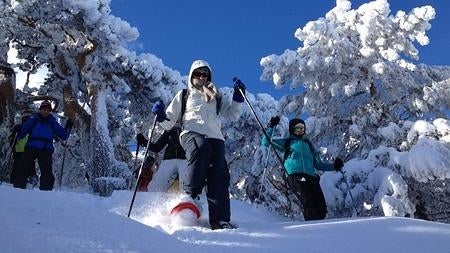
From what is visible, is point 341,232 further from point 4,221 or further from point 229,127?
point 229,127

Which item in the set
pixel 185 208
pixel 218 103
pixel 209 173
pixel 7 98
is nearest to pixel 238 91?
pixel 218 103

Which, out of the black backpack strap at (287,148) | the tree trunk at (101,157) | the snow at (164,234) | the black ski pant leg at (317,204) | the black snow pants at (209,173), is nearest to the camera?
the snow at (164,234)

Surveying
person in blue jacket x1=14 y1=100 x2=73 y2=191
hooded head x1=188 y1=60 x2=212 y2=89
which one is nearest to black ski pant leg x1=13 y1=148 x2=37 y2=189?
person in blue jacket x1=14 y1=100 x2=73 y2=191

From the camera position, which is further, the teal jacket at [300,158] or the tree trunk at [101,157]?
the tree trunk at [101,157]

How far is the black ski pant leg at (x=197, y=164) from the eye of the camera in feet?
15.7

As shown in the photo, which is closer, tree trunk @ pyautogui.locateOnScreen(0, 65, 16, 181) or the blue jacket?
the blue jacket

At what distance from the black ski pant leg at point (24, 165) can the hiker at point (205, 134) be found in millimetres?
3494

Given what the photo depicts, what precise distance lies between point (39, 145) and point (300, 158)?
428cm

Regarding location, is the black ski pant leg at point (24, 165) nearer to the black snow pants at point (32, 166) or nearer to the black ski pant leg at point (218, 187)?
the black snow pants at point (32, 166)

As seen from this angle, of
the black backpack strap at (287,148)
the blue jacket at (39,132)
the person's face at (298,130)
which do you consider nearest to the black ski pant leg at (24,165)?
the blue jacket at (39,132)

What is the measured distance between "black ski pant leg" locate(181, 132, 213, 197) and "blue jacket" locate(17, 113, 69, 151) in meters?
3.85

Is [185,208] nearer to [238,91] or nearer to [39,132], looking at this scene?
[238,91]

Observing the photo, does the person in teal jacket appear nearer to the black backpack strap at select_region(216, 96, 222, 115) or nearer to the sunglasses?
the black backpack strap at select_region(216, 96, 222, 115)

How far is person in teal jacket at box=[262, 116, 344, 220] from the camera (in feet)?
21.7
